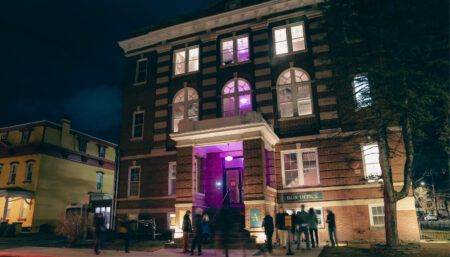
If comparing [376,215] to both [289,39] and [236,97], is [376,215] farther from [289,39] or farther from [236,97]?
[289,39]

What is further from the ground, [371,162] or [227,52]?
[227,52]

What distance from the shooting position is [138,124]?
2439 cm

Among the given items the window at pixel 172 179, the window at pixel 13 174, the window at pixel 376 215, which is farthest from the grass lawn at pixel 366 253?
the window at pixel 13 174

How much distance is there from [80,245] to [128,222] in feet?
16.0

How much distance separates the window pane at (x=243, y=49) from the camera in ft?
73.8

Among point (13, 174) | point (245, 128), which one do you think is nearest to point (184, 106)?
point (245, 128)

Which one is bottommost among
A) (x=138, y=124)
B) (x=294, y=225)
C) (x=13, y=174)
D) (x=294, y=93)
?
(x=294, y=225)

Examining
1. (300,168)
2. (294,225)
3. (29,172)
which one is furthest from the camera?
(29,172)

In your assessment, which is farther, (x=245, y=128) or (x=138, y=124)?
(x=138, y=124)

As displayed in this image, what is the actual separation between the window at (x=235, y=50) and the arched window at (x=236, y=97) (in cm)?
164

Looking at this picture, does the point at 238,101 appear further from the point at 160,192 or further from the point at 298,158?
the point at 160,192

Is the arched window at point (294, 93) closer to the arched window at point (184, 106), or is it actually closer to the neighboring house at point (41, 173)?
the arched window at point (184, 106)

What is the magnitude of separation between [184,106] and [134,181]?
6546 millimetres

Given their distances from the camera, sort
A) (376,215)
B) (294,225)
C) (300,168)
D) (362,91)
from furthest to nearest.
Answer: (300,168)
(376,215)
(362,91)
(294,225)
